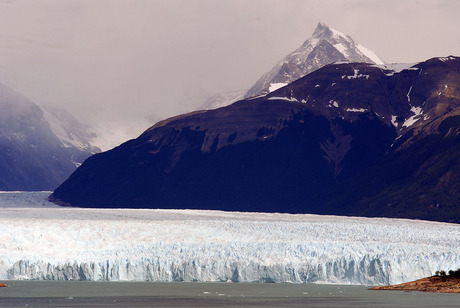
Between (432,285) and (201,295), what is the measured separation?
1046cm

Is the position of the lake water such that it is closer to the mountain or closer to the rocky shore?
the rocky shore

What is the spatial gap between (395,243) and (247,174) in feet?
317

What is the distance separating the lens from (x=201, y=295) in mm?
37812

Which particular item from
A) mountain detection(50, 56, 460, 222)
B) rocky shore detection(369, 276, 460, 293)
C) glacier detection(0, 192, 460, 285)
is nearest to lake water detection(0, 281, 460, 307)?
glacier detection(0, 192, 460, 285)

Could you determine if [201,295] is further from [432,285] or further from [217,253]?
[432,285]

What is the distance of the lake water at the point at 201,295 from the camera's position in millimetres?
33875

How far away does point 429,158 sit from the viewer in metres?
125

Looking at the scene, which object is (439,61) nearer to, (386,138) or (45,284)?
(386,138)

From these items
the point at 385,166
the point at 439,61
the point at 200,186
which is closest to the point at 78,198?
the point at 200,186

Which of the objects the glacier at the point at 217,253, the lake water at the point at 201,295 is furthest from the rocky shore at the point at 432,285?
the glacier at the point at 217,253

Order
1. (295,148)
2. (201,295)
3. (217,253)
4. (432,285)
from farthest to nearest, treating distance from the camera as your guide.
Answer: (295,148)
(217,253)
(432,285)
(201,295)

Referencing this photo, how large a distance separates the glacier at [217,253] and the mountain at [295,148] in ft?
248

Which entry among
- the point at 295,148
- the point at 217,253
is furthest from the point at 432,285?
the point at 295,148

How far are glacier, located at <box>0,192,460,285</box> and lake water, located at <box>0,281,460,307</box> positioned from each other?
1.08 meters
